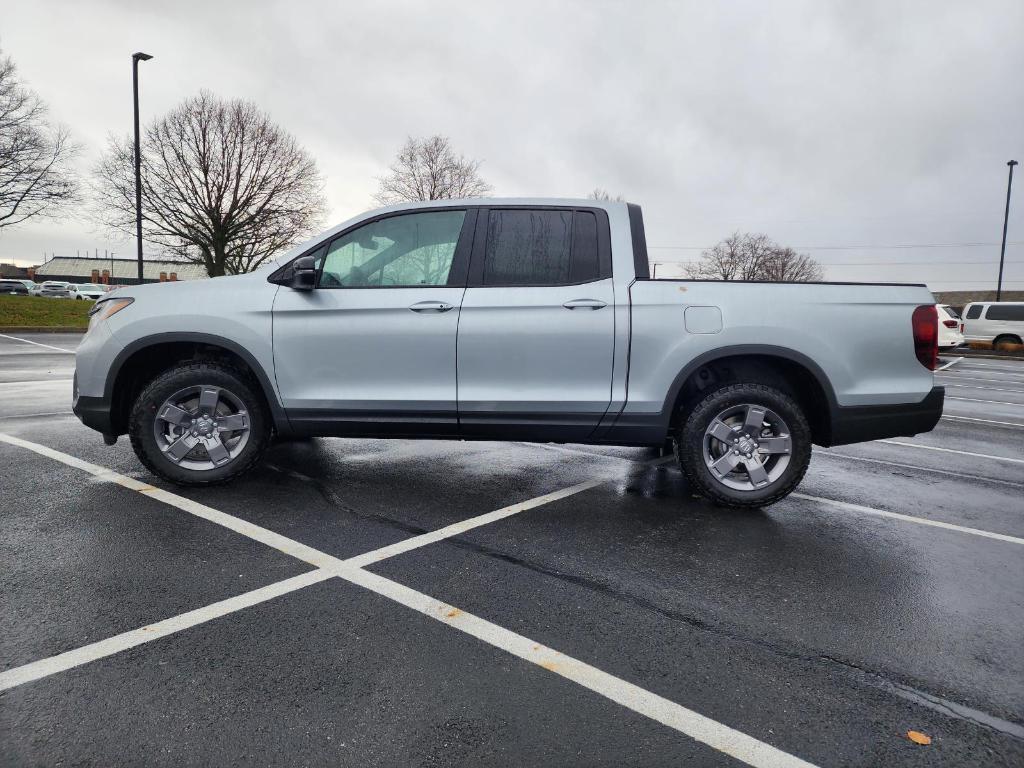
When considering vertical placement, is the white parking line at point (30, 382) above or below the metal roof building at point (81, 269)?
below

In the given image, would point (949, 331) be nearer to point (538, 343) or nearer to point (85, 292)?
point (538, 343)

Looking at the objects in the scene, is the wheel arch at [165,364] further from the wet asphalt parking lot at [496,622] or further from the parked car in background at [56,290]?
the parked car in background at [56,290]

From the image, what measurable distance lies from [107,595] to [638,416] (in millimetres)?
2995

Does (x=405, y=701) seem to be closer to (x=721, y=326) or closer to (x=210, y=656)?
(x=210, y=656)

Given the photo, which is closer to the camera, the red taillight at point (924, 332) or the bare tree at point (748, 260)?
the red taillight at point (924, 332)

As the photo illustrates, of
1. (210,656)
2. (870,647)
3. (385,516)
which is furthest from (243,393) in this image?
(870,647)

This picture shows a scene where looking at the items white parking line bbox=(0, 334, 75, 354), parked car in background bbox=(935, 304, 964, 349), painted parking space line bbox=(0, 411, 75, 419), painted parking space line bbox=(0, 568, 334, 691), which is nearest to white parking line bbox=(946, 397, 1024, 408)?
painted parking space line bbox=(0, 568, 334, 691)

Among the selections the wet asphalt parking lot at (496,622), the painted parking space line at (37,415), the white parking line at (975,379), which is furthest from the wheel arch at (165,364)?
the white parking line at (975,379)

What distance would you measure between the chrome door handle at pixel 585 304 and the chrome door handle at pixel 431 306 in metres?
0.77

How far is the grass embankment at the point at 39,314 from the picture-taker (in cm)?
2247

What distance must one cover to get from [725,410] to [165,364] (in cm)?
388

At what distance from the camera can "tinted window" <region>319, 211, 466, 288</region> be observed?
4.26 meters

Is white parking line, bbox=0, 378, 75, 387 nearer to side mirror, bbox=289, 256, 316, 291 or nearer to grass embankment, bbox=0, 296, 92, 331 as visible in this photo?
side mirror, bbox=289, 256, 316, 291

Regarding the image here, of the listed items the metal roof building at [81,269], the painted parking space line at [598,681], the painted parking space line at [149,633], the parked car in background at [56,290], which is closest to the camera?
the painted parking space line at [598,681]
